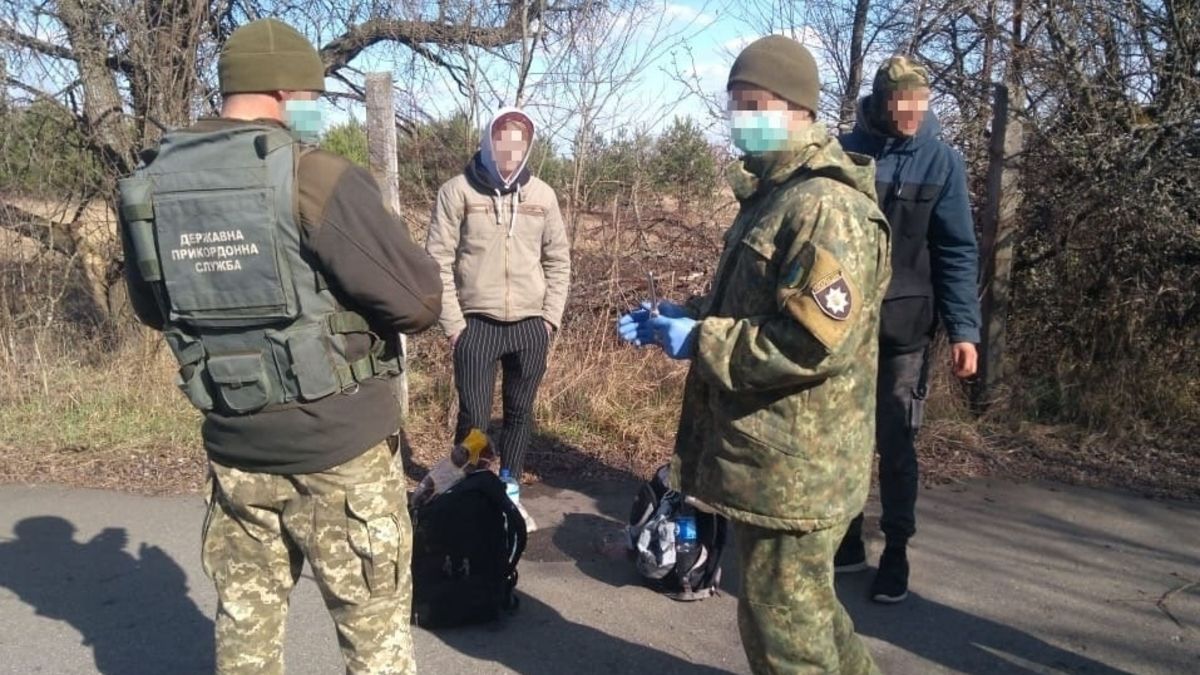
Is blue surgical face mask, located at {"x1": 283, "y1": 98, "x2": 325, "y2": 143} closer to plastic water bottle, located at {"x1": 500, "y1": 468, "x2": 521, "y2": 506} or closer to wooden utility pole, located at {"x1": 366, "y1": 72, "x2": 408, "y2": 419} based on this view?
plastic water bottle, located at {"x1": 500, "y1": 468, "x2": 521, "y2": 506}

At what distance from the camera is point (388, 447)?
2.54 meters

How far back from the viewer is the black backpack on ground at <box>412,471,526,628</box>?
3.44 m

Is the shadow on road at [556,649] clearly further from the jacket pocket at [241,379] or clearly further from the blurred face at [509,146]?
the blurred face at [509,146]

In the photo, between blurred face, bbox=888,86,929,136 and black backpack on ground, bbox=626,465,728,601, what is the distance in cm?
157

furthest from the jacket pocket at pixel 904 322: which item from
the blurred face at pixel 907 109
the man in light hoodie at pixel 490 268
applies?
the man in light hoodie at pixel 490 268

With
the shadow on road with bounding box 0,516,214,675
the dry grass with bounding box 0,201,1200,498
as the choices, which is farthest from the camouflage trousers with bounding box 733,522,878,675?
the dry grass with bounding box 0,201,1200,498

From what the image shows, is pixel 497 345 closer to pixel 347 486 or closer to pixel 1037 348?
pixel 347 486

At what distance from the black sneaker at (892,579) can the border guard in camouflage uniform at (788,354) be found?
51.8 inches

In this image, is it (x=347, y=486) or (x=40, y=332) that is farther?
(x=40, y=332)

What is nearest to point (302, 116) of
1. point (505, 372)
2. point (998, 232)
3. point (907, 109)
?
point (907, 109)

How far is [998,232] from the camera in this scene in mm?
5691

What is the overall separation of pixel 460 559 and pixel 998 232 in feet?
12.7

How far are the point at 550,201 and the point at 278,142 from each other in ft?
7.63

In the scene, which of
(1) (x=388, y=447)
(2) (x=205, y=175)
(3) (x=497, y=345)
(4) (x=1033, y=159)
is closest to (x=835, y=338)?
(1) (x=388, y=447)
